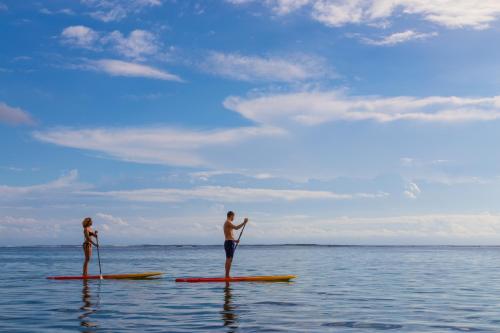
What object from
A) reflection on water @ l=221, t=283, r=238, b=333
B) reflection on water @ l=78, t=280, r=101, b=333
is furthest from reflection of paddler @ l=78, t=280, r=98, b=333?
reflection on water @ l=221, t=283, r=238, b=333

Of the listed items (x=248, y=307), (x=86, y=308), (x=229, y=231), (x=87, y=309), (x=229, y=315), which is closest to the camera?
(x=229, y=315)

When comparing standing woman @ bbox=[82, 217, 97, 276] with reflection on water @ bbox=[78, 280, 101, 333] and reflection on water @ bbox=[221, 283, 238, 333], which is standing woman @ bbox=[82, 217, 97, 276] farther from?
reflection on water @ bbox=[221, 283, 238, 333]

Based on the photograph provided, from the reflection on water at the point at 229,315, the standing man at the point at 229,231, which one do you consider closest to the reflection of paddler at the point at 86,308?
the reflection on water at the point at 229,315

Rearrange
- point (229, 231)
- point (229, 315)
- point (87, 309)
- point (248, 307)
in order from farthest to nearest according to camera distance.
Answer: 1. point (229, 231)
2. point (248, 307)
3. point (87, 309)
4. point (229, 315)

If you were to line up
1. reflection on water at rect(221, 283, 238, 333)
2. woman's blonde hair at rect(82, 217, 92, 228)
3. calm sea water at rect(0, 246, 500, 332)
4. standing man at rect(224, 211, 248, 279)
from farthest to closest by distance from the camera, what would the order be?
woman's blonde hair at rect(82, 217, 92, 228)
standing man at rect(224, 211, 248, 279)
calm sea water at rect(0, 246, 500, 332)
reflection on water at rect(221, 283, 238, 333)

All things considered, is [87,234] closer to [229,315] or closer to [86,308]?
[86,308]

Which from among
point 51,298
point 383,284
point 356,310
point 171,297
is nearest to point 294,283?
point 383,284

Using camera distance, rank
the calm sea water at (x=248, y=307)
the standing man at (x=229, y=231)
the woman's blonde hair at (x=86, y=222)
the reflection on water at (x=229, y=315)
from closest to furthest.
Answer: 1. the reflection on water at (x=229, y=315)
2. the calm sea water at (x=248, y=307)
3. the standing man at (x=229, y=231)
4. the woman's blonde hair at (x=86, y=222)

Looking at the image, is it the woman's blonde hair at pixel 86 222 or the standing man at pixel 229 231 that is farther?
the woman's blonde hair at pixel 86 222

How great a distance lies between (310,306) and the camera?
14242 millimetres

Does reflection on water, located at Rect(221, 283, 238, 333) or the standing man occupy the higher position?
the standing man

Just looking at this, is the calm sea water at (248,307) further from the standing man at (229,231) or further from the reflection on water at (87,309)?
the standing man at (229,231)

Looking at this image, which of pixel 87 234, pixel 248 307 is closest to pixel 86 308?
pixel 248 307

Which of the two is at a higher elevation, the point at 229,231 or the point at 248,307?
the point at 229,231
